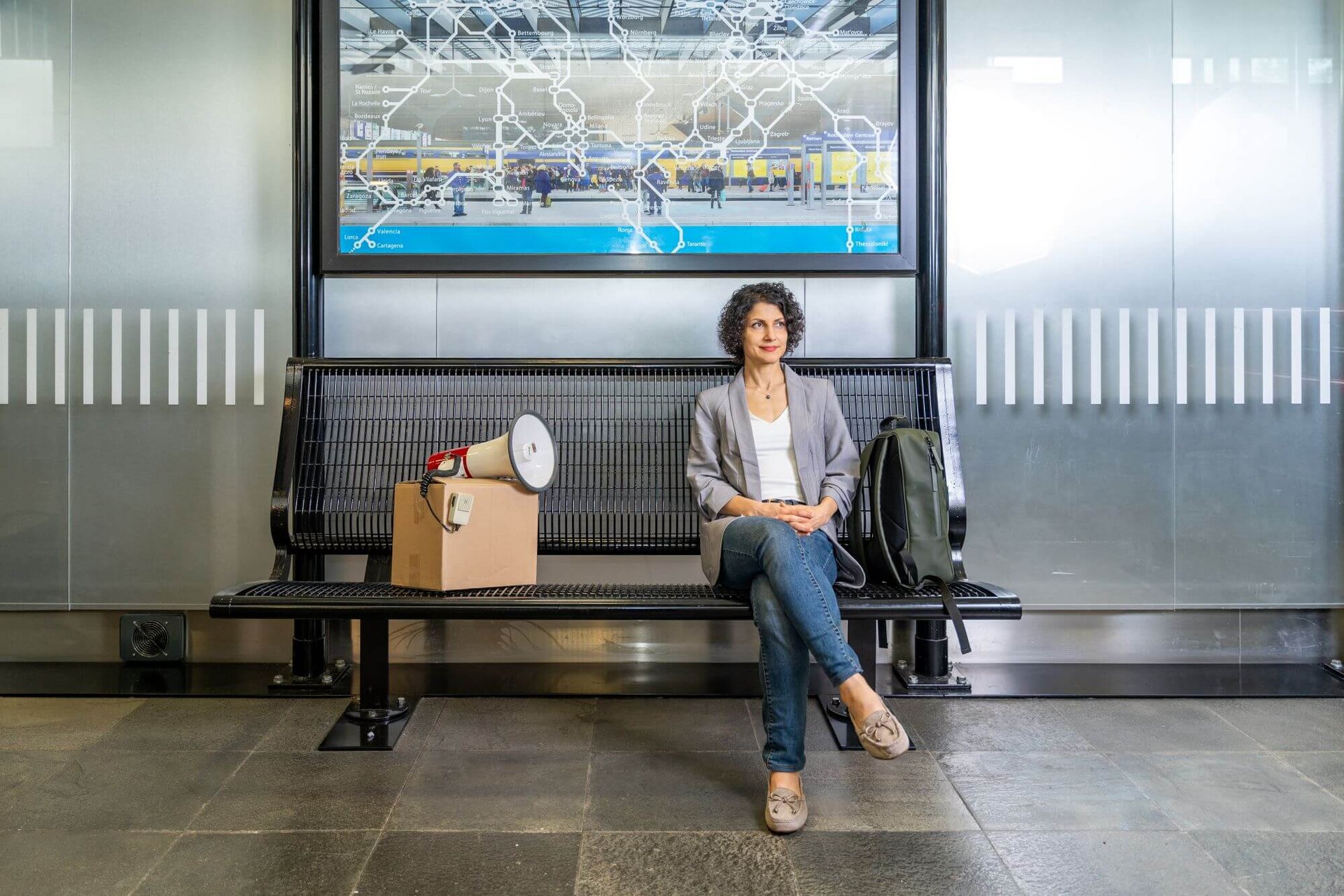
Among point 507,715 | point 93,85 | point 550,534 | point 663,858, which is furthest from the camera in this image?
point 93,85

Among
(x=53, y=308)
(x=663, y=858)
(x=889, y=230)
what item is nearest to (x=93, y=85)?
(x=53, y=308)

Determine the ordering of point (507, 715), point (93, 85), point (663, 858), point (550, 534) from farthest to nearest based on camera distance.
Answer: point (93, 85), point (550, 534), point (507, 715), point (663, 858)

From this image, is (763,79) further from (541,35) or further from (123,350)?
(123,350)

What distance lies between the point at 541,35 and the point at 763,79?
90 centimetres

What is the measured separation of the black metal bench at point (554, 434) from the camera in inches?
130

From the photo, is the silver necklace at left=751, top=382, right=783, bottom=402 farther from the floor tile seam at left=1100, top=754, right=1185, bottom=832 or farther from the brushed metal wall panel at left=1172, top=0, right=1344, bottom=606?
the brushed metal wall panel at left=1172, top=0, right=1344, bottom=606

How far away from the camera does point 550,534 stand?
3.33 m

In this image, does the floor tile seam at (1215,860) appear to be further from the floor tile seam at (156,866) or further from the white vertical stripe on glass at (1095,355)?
the floor tile seam at (156,866)

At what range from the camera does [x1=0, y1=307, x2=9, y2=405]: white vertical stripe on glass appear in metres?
3.57

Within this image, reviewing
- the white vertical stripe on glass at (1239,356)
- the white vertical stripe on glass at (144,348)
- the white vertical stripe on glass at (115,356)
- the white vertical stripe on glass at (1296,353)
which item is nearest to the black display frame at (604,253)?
the white vertical stripe on glass at (144,348)

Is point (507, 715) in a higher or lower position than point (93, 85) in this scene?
lower

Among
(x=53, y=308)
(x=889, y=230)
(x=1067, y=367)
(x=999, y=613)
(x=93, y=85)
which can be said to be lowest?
(x=999, y=613)

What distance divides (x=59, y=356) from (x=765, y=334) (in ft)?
9.28

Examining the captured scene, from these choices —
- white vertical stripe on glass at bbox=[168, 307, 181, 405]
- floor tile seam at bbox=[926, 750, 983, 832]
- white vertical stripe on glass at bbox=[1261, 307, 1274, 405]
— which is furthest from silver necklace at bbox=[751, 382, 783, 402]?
white vertical stripe on glass at bbox=[168, 307, 181, 405]
